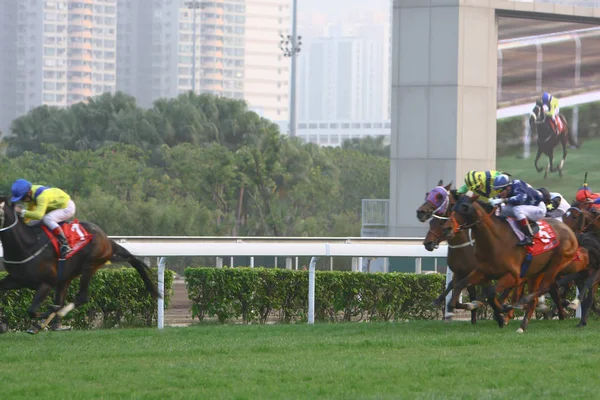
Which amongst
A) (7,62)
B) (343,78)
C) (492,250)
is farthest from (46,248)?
(343,78)

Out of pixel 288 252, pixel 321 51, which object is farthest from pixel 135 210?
pixel 321 51

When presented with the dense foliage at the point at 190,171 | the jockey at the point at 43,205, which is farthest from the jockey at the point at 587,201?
the dense foliage at the point at 190,171

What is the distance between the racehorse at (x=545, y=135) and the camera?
69.7 ft

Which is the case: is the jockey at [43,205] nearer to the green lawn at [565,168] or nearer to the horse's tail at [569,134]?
the green lawn at [565,168]

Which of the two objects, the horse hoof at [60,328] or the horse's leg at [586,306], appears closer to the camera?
the horse hoof at [60,328]

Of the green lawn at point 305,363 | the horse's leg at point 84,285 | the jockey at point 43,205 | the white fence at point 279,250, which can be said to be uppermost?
the jockey at point 43,205

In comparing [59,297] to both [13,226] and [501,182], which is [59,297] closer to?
[13,226]

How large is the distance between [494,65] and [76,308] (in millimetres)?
13147

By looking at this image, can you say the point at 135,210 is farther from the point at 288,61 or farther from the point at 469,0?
the point at 288,61

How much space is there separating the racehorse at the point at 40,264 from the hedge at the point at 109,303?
65 centimetres

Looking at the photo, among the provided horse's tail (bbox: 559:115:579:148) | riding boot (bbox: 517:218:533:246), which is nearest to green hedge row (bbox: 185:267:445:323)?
riding boot (bbox: 517:218:533:246)

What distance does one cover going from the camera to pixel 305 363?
715 cm

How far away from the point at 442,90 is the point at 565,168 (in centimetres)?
300

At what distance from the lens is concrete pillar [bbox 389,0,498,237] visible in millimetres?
20922
